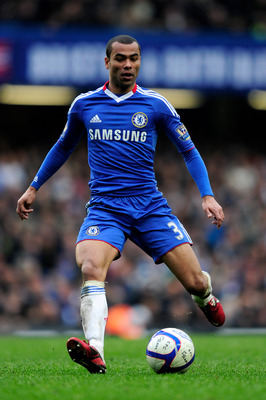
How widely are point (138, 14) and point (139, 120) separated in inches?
538

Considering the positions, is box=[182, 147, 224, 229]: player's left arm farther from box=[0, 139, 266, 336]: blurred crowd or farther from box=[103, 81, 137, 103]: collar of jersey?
box=[0, 139, 266, 336]: blurred crowd

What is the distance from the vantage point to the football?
18.8ft

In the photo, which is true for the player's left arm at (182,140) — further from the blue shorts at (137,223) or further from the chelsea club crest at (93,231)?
the chelsea club crest at (93,231)

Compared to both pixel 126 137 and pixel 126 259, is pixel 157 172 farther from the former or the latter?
pixel 126 137

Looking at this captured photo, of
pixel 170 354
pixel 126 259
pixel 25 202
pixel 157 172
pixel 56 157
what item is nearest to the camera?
pixel 170 354

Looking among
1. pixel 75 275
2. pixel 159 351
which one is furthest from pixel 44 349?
pixel 75 275

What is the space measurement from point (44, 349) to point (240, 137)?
1241cm

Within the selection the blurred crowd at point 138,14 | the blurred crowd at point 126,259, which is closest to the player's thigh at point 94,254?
the blurred crowd at point 126,259

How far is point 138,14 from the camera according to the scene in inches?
751

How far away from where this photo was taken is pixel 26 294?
1487cm

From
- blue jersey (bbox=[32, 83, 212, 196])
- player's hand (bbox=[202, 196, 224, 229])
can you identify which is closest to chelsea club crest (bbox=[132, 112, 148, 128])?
blue jersey (bbox=[32, 83, 212, 196])

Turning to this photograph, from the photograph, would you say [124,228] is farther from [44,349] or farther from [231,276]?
[231,276]

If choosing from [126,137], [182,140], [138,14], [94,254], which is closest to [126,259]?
[138,14]

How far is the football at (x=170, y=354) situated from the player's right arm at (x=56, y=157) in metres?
1.47
